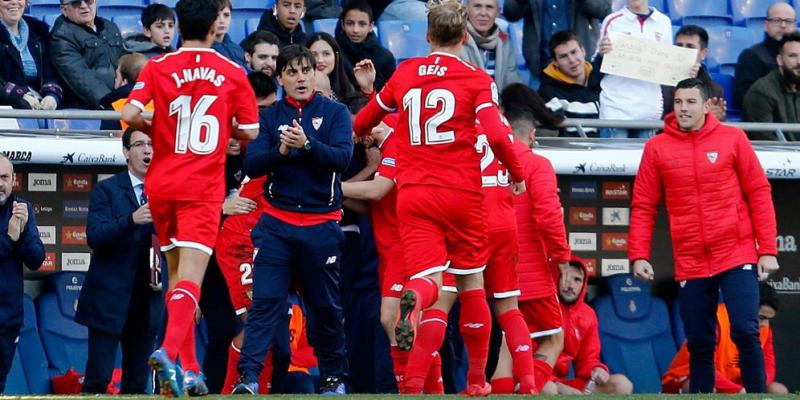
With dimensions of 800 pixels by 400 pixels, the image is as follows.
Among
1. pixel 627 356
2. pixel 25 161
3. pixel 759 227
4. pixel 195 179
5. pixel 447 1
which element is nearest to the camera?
pixel 195 179

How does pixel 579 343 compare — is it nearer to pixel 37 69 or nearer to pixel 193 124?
pixel 193 124

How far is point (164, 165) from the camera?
7.17 meters

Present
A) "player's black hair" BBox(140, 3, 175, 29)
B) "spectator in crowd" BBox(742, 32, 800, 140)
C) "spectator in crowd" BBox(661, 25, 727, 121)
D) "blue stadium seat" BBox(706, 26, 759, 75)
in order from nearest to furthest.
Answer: "player's black hair" BBox(140, 3, 175, 29) → "spectator in crowd" BBox(661, 25, 727, 121) → "spectator in crowd" BBox(742, 32, 800, 140) → "blue stadium seat" BBox(706, 26, 759, 75)

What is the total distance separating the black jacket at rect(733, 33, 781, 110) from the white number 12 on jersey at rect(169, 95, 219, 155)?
6.10 m

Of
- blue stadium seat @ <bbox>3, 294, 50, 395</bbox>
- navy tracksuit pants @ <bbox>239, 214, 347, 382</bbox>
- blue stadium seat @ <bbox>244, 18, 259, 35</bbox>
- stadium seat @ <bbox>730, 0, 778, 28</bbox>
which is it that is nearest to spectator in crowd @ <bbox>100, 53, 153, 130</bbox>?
blue stadium seat @ <bbox>3, 294, 50, 395</bbox>

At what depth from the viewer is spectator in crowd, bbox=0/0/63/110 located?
10320mm

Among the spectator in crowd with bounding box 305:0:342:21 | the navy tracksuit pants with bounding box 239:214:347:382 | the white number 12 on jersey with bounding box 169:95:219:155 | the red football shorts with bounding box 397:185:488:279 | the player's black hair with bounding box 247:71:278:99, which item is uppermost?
the spectator in crowd with bounding box 305:0:342:21

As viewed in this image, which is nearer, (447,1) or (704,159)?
(447,1)

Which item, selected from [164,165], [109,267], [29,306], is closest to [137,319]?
[109,267]

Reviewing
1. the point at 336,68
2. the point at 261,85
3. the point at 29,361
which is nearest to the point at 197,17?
the point at 261,85

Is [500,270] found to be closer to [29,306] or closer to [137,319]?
[137,319]

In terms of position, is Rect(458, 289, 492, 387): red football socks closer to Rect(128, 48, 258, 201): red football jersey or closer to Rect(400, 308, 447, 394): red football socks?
Rect(400, 308, 447, 394): red football socks

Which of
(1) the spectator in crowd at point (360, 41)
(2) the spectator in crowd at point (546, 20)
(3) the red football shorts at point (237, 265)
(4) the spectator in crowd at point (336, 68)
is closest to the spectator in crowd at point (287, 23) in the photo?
(1) the spectator in crowd at point (360, 41)

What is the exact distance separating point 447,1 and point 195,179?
171cm
